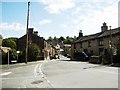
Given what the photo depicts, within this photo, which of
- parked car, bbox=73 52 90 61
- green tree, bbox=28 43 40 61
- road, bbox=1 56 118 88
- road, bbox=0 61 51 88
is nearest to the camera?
road, bbox=1 56 118 88

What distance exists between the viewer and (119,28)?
52469 millimetres

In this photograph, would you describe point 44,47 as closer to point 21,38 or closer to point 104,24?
point 21,38

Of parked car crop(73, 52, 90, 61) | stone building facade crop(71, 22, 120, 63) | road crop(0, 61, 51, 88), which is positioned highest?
stone building facade crop(71, 22, 120, 63)

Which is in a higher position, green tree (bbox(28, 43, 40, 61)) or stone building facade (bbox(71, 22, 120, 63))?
stone building facade (bbox(71, 22, 120, 63))

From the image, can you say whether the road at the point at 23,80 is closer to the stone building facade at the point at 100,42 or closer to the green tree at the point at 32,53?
the stone building facade at the point at 100,42

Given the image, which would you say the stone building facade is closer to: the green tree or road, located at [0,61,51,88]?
the green tree

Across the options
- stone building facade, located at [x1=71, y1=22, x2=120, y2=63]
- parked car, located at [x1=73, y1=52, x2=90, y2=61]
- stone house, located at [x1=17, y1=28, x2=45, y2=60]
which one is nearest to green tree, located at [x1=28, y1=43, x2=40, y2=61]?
parked car, located at [x1=73, y1=52, x2=90, y2=61]

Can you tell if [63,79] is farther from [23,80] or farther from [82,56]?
[82,56]

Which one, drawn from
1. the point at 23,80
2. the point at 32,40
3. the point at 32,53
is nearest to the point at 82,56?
the point at 32,53

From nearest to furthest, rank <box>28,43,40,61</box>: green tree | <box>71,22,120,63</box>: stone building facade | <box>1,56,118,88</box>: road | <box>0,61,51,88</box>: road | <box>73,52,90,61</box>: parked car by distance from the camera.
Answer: <box>1,56,118,88</box>: road → <box>0,61,51,88</box>: road → <box>71,22,120,63</box>: stone building facade → <box>73,52,90,61</box>: parked car → <box>28,43,40,61</box>: green tree

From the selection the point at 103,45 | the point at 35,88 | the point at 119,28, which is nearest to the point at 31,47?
the point at 103,45

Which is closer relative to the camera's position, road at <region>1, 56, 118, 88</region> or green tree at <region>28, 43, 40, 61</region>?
road at <region>1, 56, 118, 88</region>

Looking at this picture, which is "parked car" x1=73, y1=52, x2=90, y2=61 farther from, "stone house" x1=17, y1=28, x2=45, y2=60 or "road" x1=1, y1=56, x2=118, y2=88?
"road" x1=1, y1=56, x2=118, y2=88

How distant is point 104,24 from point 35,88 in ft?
177
